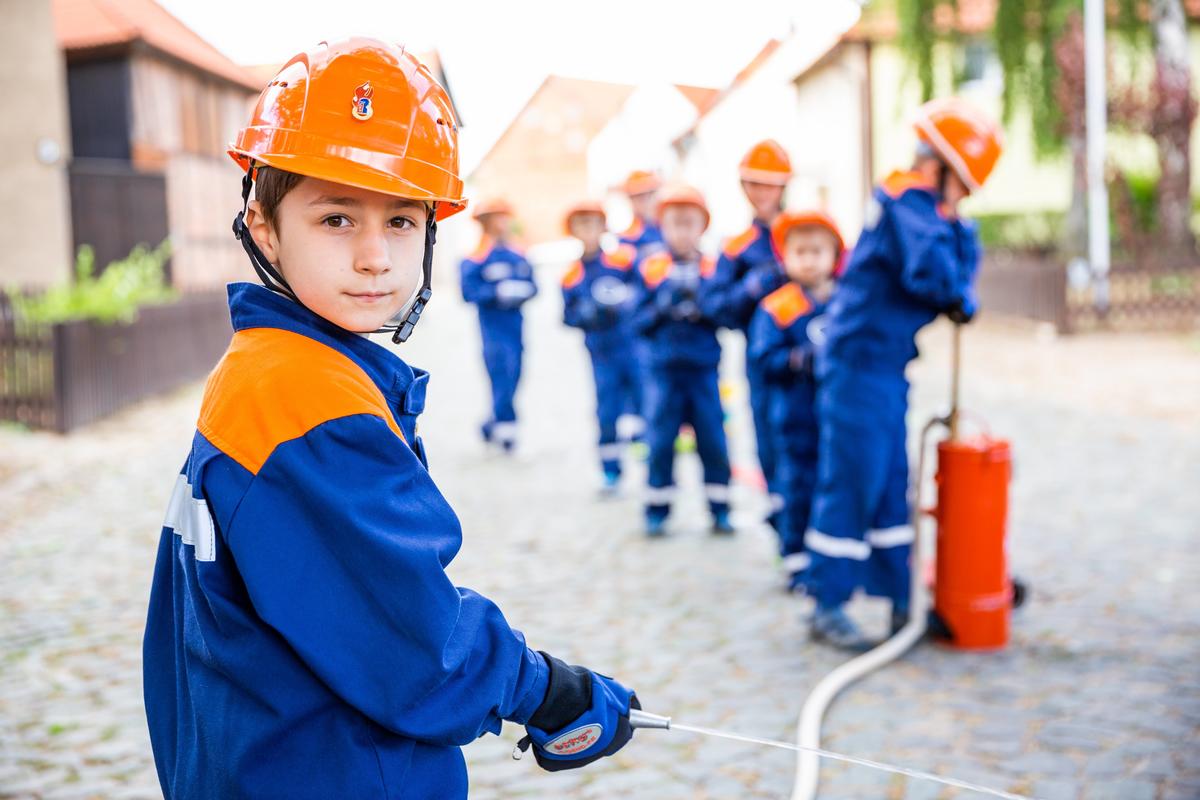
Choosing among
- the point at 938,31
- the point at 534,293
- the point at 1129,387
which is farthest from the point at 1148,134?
the point at 534,293

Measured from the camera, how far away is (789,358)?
6031mm

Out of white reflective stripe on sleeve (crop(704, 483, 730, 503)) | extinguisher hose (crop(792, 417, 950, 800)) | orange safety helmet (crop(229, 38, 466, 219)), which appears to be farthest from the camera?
white reflective stripe on sleeve (crop(704, 483, 730, 503))

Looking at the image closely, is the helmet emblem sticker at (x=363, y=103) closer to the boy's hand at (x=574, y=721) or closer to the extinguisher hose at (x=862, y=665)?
the boy's hand at (x=574, y=721)

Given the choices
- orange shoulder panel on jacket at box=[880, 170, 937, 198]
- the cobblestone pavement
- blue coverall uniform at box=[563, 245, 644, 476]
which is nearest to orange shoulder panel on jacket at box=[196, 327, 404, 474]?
the cobblestone pavement

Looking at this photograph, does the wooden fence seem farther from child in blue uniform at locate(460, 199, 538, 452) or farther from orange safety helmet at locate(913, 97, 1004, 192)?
orange safety helmet at locate(913, 97, 1004, 192)

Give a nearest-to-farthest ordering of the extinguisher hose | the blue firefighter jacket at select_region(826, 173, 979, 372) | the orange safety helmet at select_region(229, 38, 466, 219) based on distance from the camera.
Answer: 1. the orange safety helmet at select_region(229, 38, 466, 219)
2. the extinguisher hose
3. the blue firefighter jacket at select_region(826, 173, 979, 372)

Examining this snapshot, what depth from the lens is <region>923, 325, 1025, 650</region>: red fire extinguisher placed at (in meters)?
5.18

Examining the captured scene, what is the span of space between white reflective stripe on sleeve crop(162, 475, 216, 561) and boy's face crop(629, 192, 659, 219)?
28.5 feet

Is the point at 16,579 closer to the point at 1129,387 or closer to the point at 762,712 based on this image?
the point at 762,712

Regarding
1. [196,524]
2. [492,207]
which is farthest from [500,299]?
[196,524]

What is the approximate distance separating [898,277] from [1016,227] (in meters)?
27.7

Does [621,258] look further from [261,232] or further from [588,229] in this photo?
[261,232]

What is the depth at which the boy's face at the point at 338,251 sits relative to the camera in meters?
1.83

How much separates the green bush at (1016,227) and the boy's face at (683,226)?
23.8 m
